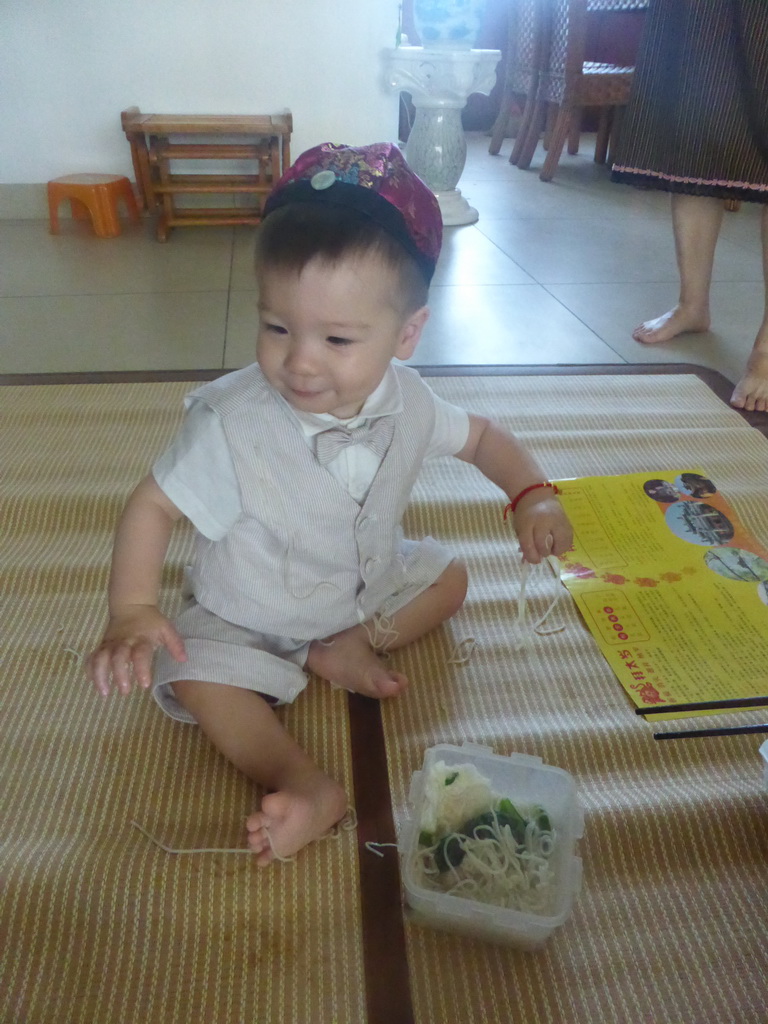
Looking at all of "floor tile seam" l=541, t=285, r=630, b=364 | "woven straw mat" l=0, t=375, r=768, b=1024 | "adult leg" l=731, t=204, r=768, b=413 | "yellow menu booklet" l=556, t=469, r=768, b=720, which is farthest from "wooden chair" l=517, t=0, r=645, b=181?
"woven straw mat" l=0, t=375, r=768, b=1024

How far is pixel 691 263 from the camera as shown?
4.85ft

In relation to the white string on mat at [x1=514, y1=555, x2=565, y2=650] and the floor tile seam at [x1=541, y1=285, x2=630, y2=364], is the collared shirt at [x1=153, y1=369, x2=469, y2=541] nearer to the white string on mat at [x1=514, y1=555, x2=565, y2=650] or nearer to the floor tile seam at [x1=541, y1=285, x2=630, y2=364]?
the white string on mat at [x1=514, y1=555, x2=565, y2=650]

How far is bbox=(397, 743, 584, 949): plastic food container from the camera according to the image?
50 centimetres

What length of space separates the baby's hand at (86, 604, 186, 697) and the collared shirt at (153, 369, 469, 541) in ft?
0.28

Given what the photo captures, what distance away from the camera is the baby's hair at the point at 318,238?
536mm

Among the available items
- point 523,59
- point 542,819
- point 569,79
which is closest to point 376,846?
point 542,819

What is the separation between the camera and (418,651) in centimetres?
77

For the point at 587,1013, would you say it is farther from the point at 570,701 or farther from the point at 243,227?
the point at 243,227

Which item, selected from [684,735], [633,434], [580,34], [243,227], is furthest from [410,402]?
[580,34]

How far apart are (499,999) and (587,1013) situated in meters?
0.05

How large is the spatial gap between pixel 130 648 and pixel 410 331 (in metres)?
0.32

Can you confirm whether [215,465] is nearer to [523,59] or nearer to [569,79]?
[569,79]

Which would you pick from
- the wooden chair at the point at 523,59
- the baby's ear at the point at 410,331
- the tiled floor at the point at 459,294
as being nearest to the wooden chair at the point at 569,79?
the wooden chair at the point at 523,59

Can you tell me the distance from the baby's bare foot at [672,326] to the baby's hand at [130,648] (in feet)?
3.98
